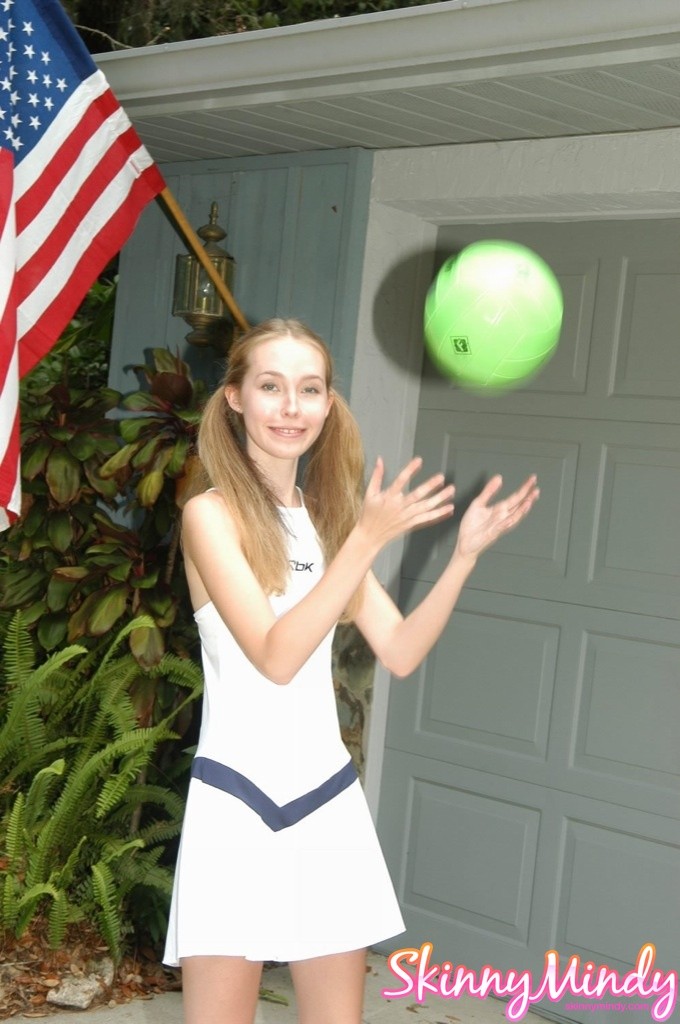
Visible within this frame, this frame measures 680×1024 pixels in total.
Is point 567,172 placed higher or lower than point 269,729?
higher

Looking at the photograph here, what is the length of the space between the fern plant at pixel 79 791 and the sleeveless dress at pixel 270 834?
1916 millimetres

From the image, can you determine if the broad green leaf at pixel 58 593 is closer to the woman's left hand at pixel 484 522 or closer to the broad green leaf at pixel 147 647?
the broad green leaf at pixel 147 647

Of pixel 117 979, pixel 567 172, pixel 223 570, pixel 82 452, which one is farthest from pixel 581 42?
pixel 117 979

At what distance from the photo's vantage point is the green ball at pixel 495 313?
2943 mm

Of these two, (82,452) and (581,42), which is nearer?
(581,42)

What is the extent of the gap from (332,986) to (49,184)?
274 centimetres

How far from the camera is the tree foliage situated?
5.58m

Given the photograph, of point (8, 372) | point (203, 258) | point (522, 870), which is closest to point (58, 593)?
point (8, 372)

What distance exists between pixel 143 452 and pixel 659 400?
1785mm

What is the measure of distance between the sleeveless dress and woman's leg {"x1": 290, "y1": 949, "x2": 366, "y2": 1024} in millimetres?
44

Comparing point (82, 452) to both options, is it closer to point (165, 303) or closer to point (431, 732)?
point (165, 303)

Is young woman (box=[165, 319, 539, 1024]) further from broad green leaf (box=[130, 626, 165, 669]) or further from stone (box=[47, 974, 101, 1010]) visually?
stone (box=[47, 974, 101, 1010])

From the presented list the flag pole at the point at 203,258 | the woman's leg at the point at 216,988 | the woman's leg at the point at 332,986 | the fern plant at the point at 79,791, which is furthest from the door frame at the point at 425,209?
the woman's leg at the point at 216,988

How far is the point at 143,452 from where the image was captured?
14.8 feet
